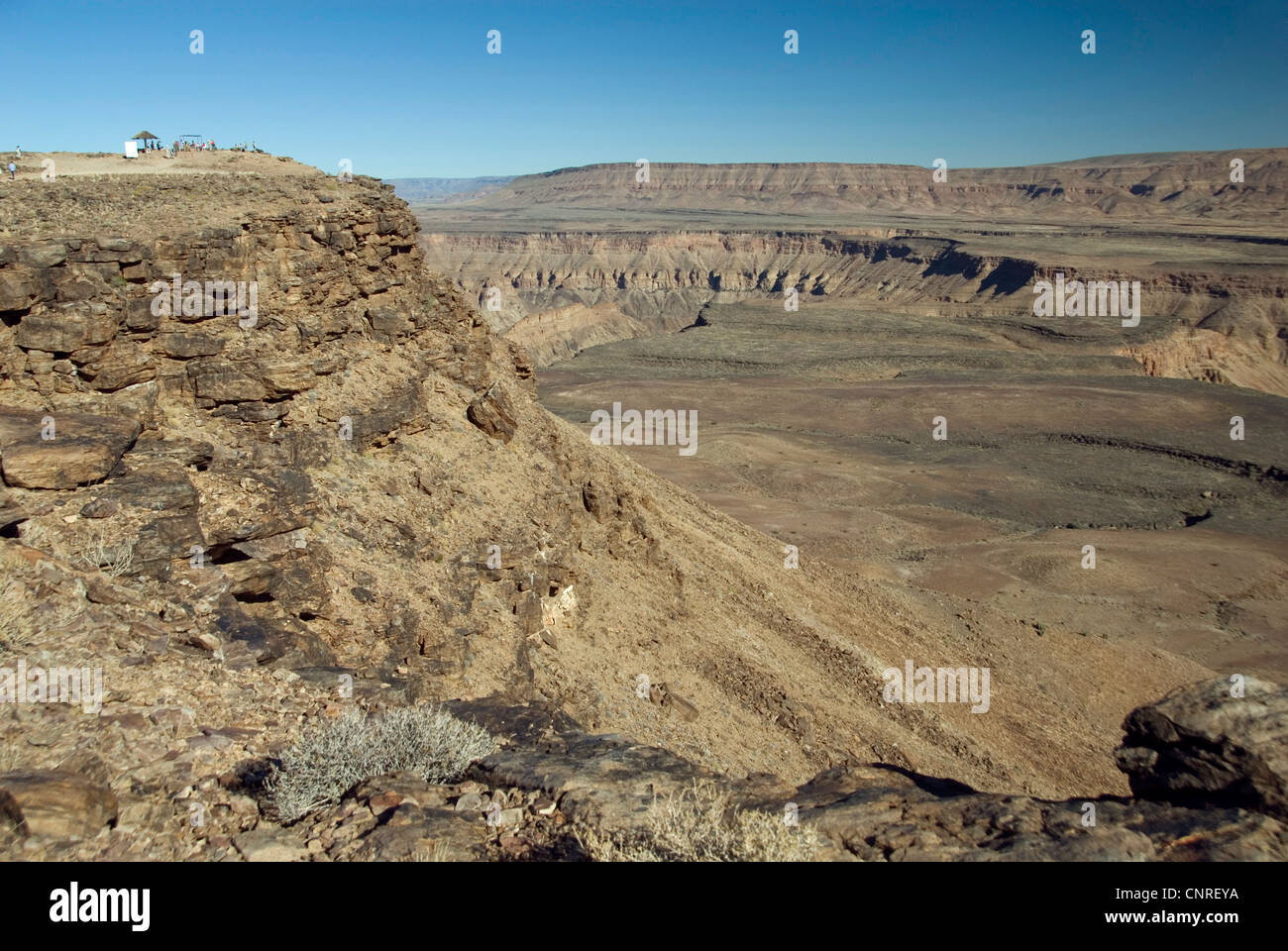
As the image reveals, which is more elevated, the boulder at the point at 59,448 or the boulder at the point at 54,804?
the boulder at the point at 59,448

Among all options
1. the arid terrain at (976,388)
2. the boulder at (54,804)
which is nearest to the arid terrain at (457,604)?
the boulder at (54,804)

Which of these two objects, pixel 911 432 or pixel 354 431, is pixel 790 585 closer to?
pixel 354 431

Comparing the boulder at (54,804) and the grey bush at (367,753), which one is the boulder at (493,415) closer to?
the grey bush at (367,753)

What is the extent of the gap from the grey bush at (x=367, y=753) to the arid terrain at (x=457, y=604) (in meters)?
0.12

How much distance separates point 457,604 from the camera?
12438 millimetres

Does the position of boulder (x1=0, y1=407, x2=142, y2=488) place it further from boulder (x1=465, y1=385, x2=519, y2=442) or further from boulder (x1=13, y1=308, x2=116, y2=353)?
boulder (x1=465, y1=385, x2=519, y2=442)

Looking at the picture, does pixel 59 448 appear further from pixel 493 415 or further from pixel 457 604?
pixel 493 415

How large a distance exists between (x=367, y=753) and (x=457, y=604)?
19.1 feet

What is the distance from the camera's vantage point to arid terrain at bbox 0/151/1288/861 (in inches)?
249

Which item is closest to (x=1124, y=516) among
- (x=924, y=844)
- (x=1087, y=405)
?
(x=1087, y=405)

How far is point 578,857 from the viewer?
572 centimetres

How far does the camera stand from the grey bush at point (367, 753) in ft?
20.2

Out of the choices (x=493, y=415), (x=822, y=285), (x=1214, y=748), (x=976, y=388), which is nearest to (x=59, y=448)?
(x=493, y=415)

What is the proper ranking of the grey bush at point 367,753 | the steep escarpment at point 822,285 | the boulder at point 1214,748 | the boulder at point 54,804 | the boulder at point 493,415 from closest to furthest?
the boulder at point 54,804 → the grey bush at point 367,753 → the boulder at point 1214,748 → the boulder at point 493,415 → the steep escarpment at point 822,285
